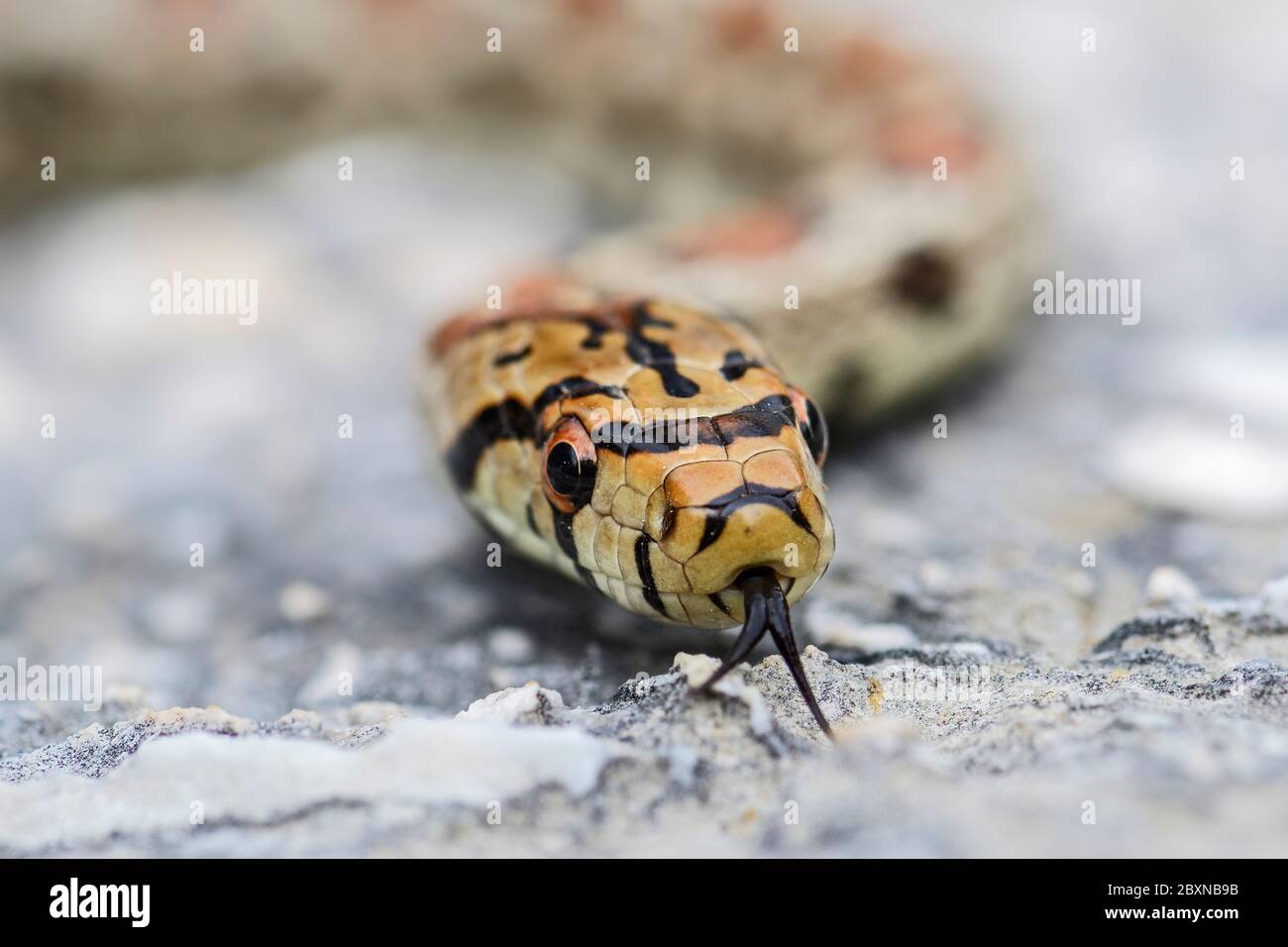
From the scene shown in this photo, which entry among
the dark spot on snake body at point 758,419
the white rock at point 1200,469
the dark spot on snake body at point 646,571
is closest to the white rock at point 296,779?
the dark spot on snake body at point 646,571

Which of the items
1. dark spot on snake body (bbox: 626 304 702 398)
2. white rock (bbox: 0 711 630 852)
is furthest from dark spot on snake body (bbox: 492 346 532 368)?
white rock (bbox: 0 711 630 852)

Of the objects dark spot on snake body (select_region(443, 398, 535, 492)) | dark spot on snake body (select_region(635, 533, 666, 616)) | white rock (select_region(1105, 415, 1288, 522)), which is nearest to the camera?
dark spot on snake body (select_region(635, 533, 666, 616))

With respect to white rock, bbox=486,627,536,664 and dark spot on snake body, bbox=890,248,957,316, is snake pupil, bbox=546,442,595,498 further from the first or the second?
dark spot on snake body, bbox=890,248,957,316

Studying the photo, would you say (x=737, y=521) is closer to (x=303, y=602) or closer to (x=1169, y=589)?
(x=1169, y=589)

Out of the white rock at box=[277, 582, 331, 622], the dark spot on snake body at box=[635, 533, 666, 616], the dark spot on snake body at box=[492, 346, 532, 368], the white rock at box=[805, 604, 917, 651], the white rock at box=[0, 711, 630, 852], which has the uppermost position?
the dark spot on snake body at box=[492, 346, 532, 368]

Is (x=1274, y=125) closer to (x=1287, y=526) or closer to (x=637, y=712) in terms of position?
(x=1287, y=526)

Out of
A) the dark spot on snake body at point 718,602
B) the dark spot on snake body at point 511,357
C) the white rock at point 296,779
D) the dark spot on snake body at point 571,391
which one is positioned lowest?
the white rock at point 296,779

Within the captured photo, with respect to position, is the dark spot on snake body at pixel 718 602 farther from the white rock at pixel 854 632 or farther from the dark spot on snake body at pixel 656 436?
the white rock at pixel 854 632
